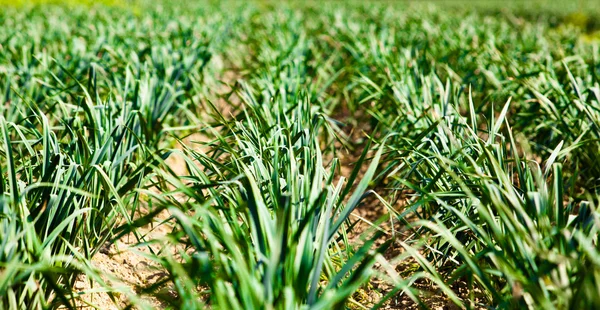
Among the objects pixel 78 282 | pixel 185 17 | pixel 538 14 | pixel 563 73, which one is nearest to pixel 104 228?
pixel 78 282

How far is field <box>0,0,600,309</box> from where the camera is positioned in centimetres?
159

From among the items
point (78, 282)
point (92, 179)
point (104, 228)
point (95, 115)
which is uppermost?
point (95, 115)

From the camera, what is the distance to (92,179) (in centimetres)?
219

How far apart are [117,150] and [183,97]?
162 cm

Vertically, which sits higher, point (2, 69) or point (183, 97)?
point (2, 69)

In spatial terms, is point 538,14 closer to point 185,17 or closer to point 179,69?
point 185,17

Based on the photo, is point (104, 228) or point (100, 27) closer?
point (104, 228)

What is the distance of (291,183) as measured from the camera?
2002mm

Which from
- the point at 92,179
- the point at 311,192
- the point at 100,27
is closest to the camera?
the point at 311,192

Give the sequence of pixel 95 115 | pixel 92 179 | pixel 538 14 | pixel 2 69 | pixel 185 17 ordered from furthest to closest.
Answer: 1. pixel 538 14
2. pixel 185 17
3. pixel 2 69
4. pixel 95 115
5. pixel 92 179

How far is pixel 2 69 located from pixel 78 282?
2.12 meters

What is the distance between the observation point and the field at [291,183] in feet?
5.22

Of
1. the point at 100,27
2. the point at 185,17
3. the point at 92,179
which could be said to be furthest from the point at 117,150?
the point at 185,17

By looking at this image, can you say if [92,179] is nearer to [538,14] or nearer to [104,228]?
[104,228]
